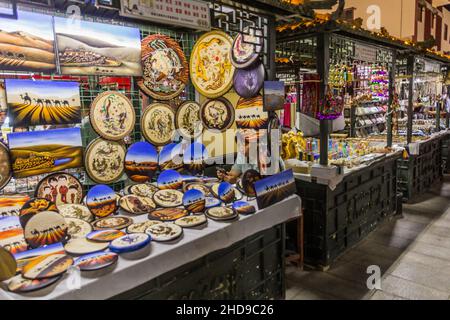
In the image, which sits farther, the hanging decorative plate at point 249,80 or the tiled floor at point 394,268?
the tiled floor at point 394,268

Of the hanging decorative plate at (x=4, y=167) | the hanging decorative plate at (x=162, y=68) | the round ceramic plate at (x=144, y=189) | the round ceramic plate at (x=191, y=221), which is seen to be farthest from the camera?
the hanging decorative plate at (x=162, y=68)

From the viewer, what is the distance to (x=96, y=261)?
1850mm

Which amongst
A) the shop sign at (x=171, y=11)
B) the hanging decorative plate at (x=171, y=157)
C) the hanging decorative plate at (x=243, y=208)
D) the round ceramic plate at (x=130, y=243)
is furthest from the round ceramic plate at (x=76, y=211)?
the shop sign at (x=171, y=11)

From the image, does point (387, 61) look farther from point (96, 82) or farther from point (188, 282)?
point (188, 282)

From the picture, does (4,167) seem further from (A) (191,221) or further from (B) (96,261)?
(A) (191,221)

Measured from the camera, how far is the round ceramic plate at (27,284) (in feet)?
5.32

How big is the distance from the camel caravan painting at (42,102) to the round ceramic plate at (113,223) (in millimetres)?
815

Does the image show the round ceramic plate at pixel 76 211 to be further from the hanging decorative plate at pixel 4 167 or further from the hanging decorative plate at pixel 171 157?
the hanging decorative plate at pixel 171 157

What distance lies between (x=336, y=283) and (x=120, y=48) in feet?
10.2

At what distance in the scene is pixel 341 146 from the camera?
5105 mm

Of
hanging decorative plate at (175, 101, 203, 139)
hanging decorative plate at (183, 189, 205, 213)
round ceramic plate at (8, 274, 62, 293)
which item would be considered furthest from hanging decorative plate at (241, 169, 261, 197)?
round ceramic plate at (8, 274, 62, 293)

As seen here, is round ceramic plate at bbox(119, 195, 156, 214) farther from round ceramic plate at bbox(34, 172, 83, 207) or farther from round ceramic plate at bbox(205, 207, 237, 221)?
round ceramic plate at bbox(205, 207, 237, 221)

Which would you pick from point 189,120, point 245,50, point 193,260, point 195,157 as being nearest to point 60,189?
point 193,260

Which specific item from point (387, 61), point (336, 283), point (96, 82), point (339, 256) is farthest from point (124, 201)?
point (387, 61)
